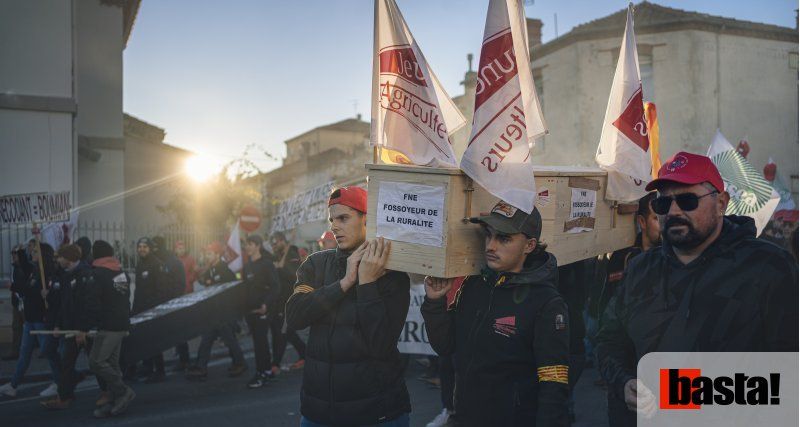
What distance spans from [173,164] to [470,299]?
3734 centimetres

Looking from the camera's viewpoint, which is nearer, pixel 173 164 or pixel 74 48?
pixel 74 48

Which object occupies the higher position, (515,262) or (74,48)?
(74,48)

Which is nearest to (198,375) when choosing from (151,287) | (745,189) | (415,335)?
(151,287)

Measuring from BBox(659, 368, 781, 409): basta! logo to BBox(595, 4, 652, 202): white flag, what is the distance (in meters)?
2.20

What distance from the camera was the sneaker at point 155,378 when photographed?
9469mm

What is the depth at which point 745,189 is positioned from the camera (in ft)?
24.6

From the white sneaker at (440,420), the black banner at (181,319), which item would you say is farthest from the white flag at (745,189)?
the black banner at (181,319)

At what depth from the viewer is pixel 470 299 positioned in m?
3.34

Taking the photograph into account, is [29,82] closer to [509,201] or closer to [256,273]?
[256,273]

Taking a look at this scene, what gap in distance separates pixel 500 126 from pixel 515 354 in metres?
1.10

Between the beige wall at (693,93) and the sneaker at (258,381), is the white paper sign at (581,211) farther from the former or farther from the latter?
the beige wall at (693,93)

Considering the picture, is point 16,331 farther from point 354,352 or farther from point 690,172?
point 690,172

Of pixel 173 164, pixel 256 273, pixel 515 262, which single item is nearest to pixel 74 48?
pixel 256 273

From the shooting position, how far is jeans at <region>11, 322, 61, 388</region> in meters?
8.29
